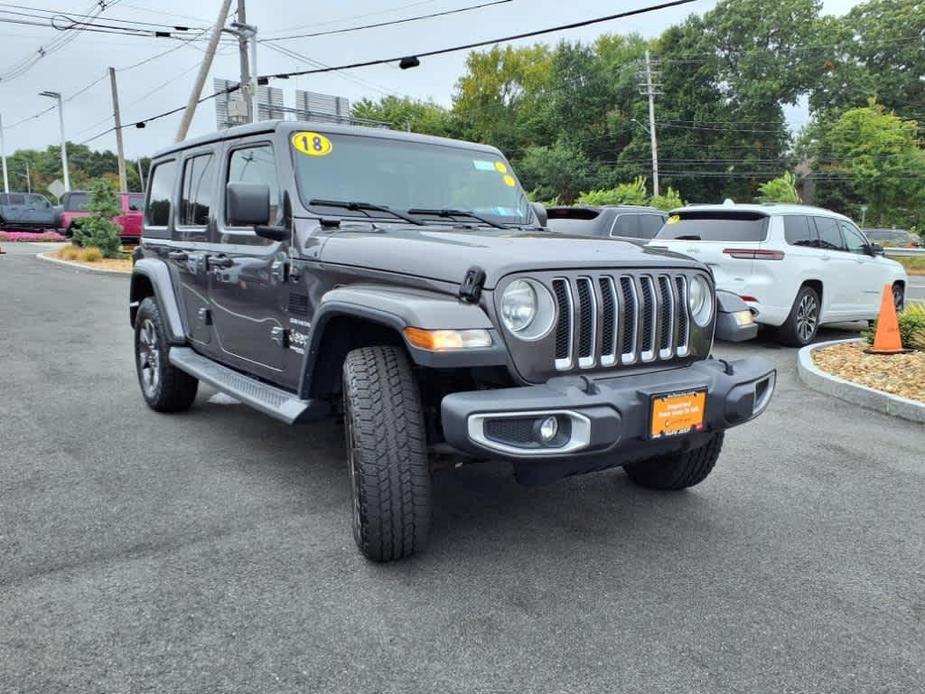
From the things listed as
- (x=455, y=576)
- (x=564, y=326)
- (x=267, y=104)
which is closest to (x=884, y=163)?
(x=267, y=104)

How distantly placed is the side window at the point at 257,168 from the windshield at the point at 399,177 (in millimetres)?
167

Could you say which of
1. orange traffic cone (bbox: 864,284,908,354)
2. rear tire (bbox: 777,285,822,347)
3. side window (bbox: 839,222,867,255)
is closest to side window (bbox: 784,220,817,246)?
rear tire (bbox: 777,285,822,347)

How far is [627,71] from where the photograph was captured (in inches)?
2021

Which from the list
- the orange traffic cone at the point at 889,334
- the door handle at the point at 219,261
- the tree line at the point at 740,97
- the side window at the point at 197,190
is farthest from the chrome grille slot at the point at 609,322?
the tree line at the point at 740,97

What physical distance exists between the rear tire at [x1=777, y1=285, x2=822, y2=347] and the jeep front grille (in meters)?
6.12

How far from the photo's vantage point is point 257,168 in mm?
4137

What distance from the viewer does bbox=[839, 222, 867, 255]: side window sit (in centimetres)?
942

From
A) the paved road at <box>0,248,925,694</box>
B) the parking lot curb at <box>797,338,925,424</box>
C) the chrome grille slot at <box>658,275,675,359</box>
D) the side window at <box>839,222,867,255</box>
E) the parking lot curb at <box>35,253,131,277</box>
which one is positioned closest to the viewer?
the paved road at <box>0,248,925,694</box>

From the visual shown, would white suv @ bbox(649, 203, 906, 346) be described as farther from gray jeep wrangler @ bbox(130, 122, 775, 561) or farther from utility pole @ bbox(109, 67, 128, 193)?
utility pole @ bbox(109, 67, 128, 193)

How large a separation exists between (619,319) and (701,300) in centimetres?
65

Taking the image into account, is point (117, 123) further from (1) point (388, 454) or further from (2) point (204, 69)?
(1) point (388, 454)

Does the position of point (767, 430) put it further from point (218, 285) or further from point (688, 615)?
point (218, 285)

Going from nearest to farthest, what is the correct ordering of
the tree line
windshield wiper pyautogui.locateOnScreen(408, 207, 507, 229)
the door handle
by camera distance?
windshield wiper pyautogui.locateOnScreen(408, 207, 507, 229)
the door handle
the tree line

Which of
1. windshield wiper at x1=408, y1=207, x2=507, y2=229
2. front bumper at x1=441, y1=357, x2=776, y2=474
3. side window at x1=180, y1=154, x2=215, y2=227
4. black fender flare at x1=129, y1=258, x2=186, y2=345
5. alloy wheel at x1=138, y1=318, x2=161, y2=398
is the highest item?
side window at x1=180, y1=154, x2=215, y2=227
